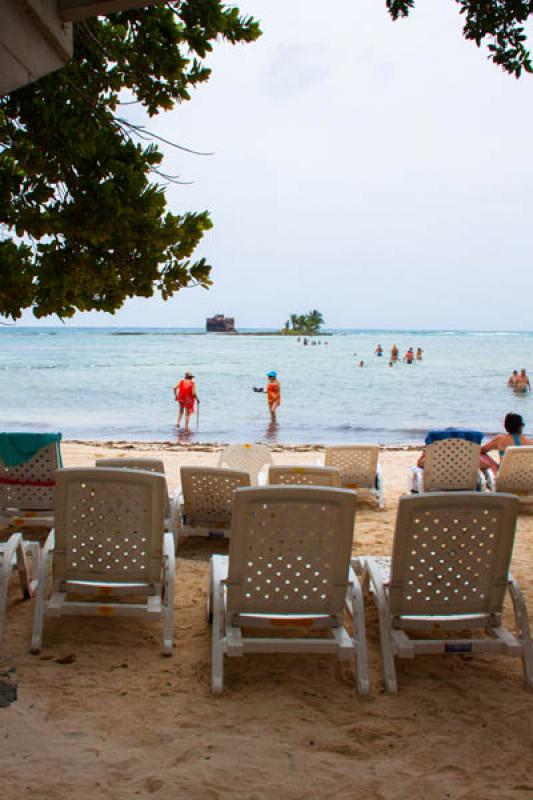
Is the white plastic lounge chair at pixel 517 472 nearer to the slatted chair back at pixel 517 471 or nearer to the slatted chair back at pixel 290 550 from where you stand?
the slatted chair back at pixel 517 471

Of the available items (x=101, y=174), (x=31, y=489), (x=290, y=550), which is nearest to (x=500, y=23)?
(x=101, y=174)

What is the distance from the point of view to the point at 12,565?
4.05 metres

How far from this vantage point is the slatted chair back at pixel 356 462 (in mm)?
8070

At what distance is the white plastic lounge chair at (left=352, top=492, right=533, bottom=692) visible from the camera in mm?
3350

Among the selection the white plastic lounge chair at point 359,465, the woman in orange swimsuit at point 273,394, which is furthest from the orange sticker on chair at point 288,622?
the woman in orange swimsuit at point 273,394

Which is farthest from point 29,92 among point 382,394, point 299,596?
point 382,394

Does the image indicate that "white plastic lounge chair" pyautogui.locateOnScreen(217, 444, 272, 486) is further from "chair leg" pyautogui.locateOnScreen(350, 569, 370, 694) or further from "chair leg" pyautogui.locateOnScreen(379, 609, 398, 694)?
"chair leg" pyautogui.locateOnScreen(379, 609, 398, 694)

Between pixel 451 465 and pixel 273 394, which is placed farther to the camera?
pixel 273 394

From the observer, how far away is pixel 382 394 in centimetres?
3419

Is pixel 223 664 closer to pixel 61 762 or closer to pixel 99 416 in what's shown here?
pixel 61 762

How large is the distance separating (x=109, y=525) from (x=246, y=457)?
388cm

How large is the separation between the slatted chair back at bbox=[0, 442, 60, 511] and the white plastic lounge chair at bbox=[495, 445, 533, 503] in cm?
462

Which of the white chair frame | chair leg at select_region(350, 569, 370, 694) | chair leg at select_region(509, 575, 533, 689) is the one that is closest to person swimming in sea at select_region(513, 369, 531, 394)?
the white chair frame

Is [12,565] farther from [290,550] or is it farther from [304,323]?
[304,323]
